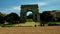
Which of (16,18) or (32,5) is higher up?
(32,5)

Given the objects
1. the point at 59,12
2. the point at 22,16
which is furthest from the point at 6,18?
the point at 59,12

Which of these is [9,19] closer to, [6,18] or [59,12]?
[6,18]

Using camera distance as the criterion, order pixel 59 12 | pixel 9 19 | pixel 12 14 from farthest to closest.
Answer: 1. pixel 59 12
2. pixel 12 14
3. pixel 9 19

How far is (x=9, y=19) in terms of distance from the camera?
43438 mm

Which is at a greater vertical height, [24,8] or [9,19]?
[24,8]

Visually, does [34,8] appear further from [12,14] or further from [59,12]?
[59,12]

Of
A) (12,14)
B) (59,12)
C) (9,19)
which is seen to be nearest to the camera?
(9,19)

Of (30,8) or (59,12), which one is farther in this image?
(59,12)

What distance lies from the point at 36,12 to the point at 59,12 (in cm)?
2084

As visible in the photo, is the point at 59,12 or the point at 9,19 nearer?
the point at 9,19

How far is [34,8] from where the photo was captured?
150 feet

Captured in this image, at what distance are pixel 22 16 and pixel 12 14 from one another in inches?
115

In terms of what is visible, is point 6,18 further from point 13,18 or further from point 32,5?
point 32,5

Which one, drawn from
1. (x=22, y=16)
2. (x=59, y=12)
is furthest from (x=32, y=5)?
(x=59, y=12)
